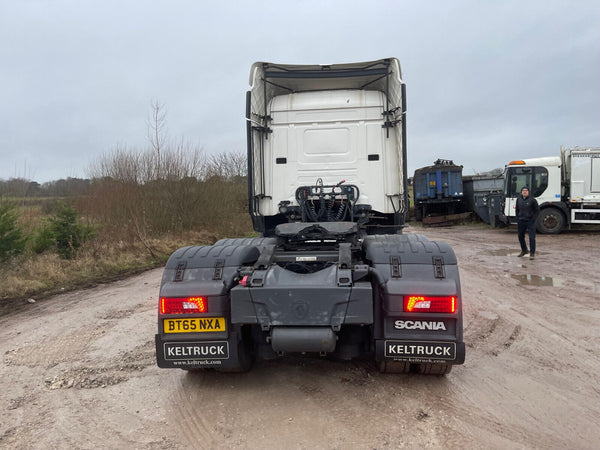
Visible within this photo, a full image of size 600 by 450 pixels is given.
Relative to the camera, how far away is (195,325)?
3.26m

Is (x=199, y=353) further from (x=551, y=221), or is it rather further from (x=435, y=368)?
(x=551, y=221)

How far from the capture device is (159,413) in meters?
3.16

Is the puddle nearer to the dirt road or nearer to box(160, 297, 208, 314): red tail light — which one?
the dirt road

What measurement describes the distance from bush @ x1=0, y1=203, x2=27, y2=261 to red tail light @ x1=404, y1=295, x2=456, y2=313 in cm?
941

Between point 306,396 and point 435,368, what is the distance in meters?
1.10

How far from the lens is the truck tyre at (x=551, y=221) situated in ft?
50.6

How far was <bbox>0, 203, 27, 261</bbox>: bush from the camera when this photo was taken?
29.8 feet

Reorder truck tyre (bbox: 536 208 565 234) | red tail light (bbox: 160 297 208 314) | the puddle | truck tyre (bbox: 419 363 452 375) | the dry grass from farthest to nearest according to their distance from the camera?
truck tyre (bbox: 536 208 565 234), the dry grass, the puddle, truck tyre (bbox: 419 363 452 375), red tail light (bbox: 160 297 208 314)

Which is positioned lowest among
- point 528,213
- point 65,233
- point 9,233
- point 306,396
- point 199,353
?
point 306,396

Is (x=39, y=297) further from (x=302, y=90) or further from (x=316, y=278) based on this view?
(x=316, y=278)

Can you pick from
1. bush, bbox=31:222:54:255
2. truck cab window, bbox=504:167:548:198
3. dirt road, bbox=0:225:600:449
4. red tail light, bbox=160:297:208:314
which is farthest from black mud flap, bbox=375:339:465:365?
truck cab window, bbox=504:167:548:198

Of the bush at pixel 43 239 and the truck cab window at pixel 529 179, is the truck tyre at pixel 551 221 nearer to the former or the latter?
the truck cab window at pixel 529 179

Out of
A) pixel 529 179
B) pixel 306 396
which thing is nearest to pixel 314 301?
pixel 306 396

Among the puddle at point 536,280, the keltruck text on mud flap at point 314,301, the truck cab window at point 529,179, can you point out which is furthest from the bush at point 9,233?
the truck cab window at point 529,179
